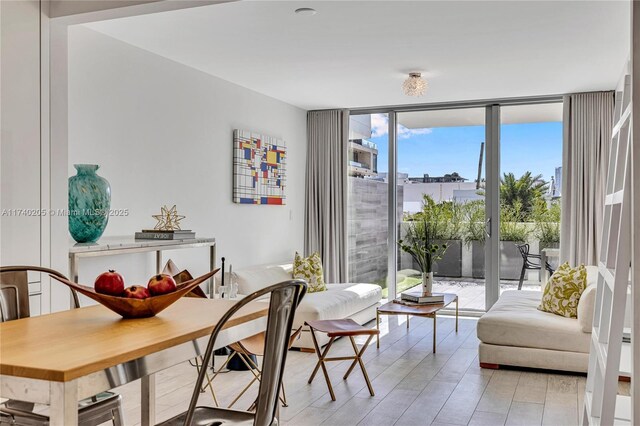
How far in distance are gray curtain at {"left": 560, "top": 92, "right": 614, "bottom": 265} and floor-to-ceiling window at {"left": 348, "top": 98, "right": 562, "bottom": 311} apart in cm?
25

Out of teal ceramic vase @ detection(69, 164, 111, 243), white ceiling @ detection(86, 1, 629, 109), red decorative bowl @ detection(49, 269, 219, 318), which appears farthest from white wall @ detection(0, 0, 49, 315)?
red decorative bowl @ detection(49, 269, 219, 318)

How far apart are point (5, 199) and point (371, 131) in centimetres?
522

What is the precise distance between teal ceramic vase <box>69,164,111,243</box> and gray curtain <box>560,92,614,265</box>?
4902mm

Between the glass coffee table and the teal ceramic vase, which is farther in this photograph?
the glass coffee table

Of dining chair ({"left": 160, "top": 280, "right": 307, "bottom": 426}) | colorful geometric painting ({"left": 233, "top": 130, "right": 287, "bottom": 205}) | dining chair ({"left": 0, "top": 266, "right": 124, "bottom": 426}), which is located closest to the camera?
dining chair ({"left": 160, "top": 280, "right": 307, "bottom": 426})

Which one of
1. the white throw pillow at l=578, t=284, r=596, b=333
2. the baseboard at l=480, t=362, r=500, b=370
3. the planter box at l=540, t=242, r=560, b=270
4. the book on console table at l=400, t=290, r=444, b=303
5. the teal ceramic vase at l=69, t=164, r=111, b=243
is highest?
the teal ceramic vase at l=69, t=164, r=111, b=243

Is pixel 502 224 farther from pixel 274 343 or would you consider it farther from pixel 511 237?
pixel 274 343

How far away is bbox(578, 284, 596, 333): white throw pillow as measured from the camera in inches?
171

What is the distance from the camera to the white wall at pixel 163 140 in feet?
14.0

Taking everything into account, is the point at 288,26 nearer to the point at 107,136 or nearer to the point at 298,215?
the point at 107,136

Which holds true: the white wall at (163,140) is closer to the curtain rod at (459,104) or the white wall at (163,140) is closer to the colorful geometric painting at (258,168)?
the colorful geometric painting at (258,168)

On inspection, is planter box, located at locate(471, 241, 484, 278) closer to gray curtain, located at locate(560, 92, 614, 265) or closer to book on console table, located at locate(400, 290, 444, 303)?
gray curtain, located at locate(560, 92, 614, 265)

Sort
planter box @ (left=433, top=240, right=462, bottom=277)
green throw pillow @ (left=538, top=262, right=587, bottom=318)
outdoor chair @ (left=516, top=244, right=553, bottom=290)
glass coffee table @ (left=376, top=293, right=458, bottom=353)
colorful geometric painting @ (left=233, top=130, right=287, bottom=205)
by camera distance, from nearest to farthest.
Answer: green throw pillow @ (left=538, top=262, right=587, bottom=318) < glass coffee table @ (left=376, top=293, right=458, bottom=353) < colorful geometric painting @ (left=233, top=130, right=287, bottom=205) < outdoor chair @ (left=516, top=244, right=553, bottom=290) < planter box @ (left=433, top=240, right=462, bottom=277)

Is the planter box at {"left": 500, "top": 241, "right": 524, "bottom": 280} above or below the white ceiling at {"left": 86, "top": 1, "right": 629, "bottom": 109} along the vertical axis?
below
